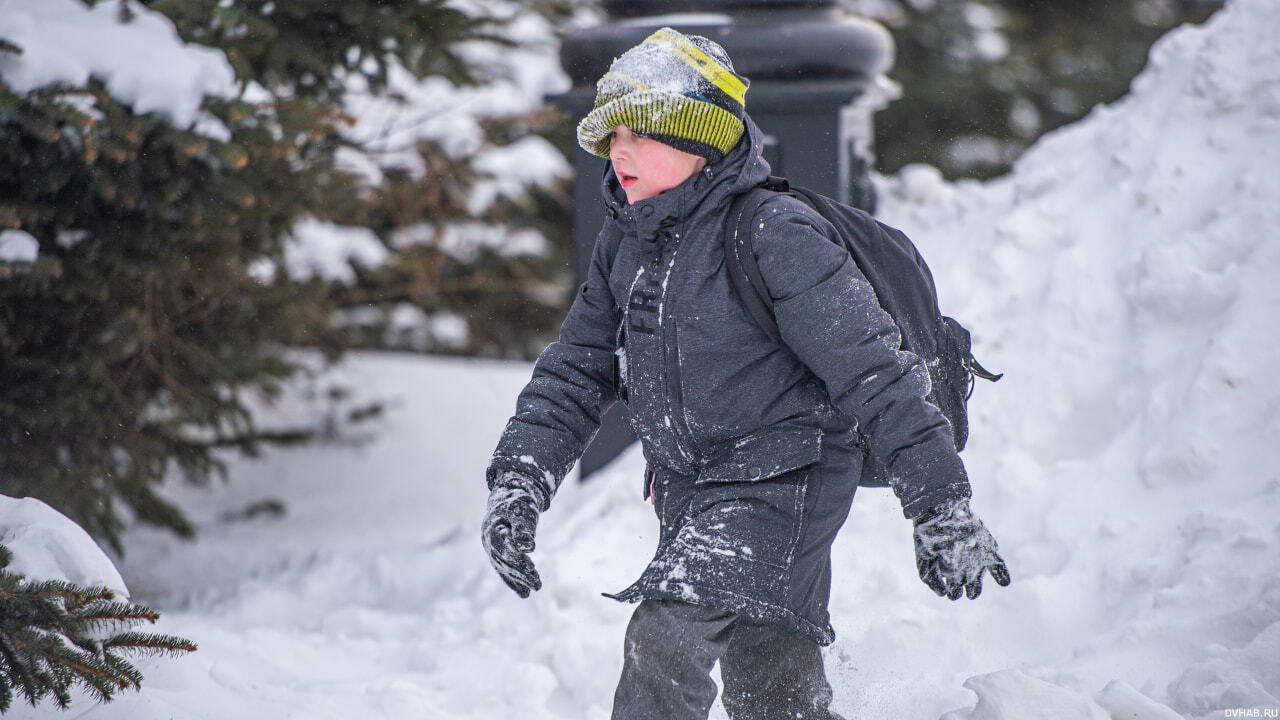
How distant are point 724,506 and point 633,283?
50cm

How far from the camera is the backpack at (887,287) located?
2148mm

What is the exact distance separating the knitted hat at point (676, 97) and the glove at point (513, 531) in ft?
2.53

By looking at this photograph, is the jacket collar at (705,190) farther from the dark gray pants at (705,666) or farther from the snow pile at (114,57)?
the snow pile at (114,57)

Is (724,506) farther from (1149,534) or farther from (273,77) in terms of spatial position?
(273,77)

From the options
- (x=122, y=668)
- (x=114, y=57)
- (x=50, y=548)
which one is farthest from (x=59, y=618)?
(x=114, y=57)

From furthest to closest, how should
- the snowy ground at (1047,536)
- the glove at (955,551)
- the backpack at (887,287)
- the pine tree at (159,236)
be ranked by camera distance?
1. the pine tree at (159,236)
2. the snowy ground at (1047,536)
3. the backpack at (887,287)
4. the glove at (955,551)

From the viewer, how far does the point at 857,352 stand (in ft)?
6.72

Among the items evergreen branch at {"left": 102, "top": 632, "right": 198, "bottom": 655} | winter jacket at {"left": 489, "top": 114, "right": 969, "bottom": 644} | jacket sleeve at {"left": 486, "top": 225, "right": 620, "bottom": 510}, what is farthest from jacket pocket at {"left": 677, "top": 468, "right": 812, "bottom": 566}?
evergreen branch at {"left": 102, "top": 632, "right": 198, "bottom": 655}

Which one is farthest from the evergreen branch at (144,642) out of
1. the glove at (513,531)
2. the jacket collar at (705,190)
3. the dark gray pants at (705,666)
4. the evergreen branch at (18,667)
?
the jacket collar at (705,190)

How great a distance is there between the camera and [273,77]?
4.17 meters

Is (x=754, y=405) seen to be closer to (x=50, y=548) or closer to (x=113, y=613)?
(x=113, y=613)

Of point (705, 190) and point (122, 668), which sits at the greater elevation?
point (122, 668)

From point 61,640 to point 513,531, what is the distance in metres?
0.99

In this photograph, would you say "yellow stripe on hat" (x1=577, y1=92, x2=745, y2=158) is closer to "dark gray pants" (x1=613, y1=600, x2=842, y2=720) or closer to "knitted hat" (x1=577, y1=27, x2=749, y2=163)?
"knitted hat" (x1=577, y1=27, x2=749, y2=163)
